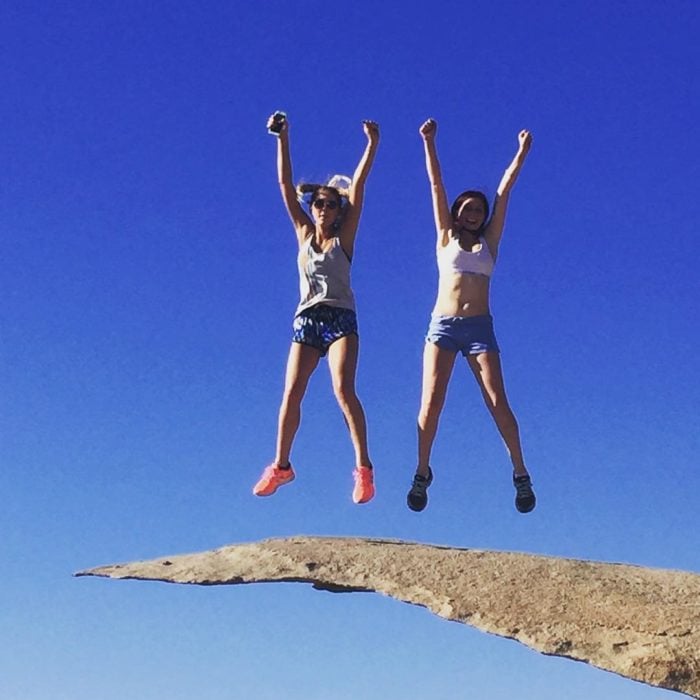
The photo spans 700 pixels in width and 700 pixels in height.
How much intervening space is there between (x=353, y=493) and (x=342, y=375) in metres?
0.96

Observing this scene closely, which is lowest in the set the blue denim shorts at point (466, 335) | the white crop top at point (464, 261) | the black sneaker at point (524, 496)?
the black sneaker at point (524, 496)

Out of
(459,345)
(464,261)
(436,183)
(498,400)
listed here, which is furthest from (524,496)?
(436,183)

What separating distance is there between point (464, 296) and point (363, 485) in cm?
182

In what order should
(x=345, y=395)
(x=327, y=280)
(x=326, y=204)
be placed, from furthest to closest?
(x=326, y=204), (x=327, y=280), (x=345, y=395)

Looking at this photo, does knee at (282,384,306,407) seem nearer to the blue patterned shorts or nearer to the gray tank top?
the blue patterned shorts

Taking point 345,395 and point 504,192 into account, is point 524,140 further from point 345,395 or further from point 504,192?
point 345,395

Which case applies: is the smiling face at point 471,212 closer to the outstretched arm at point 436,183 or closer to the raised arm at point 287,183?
the outstretched arm at point 436,183

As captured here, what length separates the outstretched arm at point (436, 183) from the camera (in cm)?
1050

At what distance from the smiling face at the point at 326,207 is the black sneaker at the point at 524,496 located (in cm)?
270

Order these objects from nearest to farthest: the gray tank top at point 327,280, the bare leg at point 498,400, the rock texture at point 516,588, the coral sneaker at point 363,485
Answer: the coral sneaker at point 363,485 < the rock texture at point 516,588 < the gray tank top at point 327,280 < the bare leg at point 498,400

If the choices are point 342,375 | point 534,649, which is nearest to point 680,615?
point 534,649

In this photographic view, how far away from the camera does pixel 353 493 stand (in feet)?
32.9

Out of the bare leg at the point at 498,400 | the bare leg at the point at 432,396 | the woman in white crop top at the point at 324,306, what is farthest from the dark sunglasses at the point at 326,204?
the bare leg at the point at 498,400

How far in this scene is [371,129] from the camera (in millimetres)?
10406
